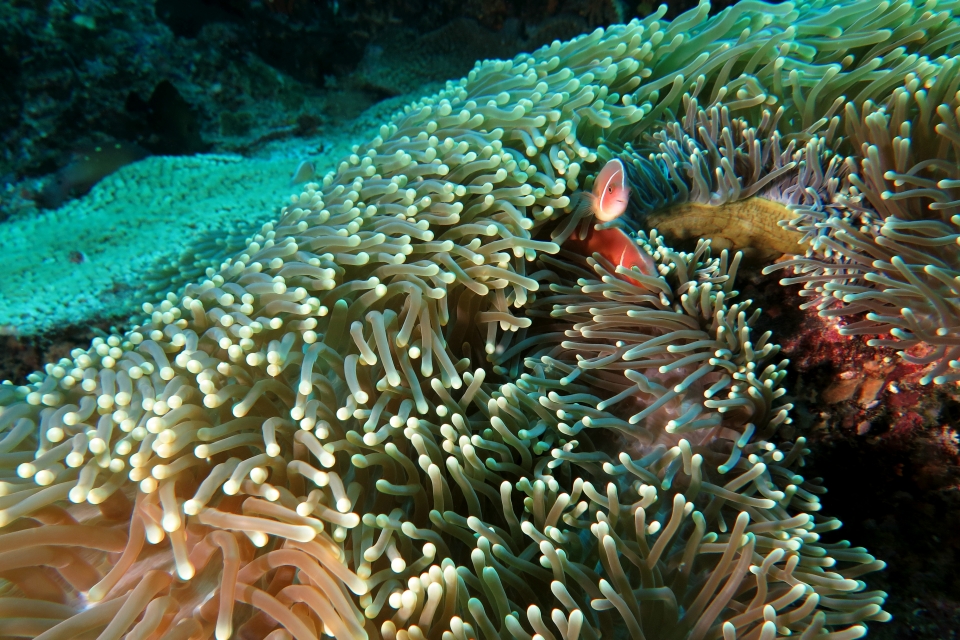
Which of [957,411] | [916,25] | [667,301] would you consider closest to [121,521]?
[667,301]

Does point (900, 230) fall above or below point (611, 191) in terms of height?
below

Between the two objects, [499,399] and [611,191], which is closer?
[499,399]

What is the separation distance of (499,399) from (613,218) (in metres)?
0.78

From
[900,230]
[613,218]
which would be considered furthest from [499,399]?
[900,230]

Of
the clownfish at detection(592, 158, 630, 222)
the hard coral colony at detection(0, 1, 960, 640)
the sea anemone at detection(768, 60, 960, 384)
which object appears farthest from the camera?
the clownfish at detection(592, 158, 630, 222)

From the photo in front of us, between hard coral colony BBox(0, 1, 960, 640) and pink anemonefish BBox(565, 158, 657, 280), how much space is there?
0.19 ft

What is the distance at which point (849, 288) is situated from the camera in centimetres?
169

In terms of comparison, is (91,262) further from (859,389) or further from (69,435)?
(859,389)

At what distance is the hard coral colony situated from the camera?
1.34 meters

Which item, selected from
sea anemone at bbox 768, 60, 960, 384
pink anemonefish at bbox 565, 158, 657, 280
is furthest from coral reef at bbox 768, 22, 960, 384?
pink anemonefish at bbox 565, 158, 657, 280

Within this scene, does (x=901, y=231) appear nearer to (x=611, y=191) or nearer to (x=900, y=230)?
(x=900, y=230)

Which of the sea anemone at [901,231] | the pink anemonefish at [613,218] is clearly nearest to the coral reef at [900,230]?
the sea anemone at [901,231]

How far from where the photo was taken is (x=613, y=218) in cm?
186

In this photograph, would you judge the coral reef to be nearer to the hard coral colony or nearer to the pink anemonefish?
the hard coral colony
